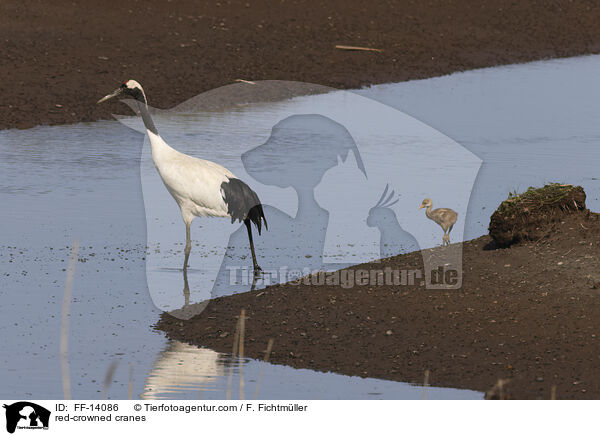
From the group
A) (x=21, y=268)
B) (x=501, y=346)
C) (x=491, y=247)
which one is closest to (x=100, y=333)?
(x=21, y=268)

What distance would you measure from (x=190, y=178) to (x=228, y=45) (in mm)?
13144

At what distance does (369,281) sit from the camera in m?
9.87

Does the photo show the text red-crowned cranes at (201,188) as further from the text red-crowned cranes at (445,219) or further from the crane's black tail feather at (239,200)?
the text red-crowned cranes at (445,219)

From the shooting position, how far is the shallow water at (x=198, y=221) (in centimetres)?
809

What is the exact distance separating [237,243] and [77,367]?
3.81 meters

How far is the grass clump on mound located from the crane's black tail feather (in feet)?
7.22

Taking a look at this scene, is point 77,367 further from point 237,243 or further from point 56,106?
point 56,106

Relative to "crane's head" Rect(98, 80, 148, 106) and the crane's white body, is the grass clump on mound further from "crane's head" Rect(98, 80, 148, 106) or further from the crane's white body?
"crane's head" Rect(98, 80, 148, 106)

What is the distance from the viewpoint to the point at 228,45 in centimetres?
2348

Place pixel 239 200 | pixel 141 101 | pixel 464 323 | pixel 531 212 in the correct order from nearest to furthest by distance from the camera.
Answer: pixel 464 323
pixel 531 212
pixel 239 200
pixel 141 101

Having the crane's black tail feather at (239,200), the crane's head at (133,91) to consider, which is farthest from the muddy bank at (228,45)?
the crane's black tail feather at (239,200)
